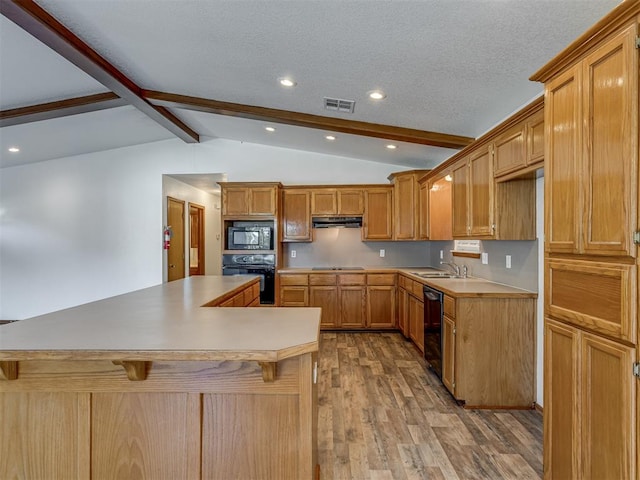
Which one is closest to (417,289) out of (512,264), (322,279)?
(512,264)

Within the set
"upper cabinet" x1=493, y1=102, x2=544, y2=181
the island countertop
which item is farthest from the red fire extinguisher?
"upper cabinet" x1=493, y1=102, x2=544, y2=181

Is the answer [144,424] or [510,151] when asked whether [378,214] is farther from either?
[144,424]

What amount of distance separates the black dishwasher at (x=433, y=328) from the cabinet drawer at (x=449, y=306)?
0.31ft

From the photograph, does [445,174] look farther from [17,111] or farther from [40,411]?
[17,111]

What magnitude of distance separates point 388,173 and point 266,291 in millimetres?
2661

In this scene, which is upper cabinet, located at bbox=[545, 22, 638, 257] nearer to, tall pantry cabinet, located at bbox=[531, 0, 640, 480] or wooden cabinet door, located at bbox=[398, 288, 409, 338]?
tall pantry cabinet, located at bbox=[531, 0, 640, 480]

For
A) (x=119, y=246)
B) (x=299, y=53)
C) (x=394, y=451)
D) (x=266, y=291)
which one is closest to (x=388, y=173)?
(x=266, y=291)

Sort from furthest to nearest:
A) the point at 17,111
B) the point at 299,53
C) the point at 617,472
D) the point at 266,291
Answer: the point at 266,291 < the point at 17,111 < the point at 299,53 < the point at 617,472

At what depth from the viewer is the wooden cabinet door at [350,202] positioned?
202 inches

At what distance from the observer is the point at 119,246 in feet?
18.3

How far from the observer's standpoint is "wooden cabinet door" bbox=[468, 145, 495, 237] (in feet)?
9.02

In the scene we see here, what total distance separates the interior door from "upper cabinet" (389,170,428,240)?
371 centimetres

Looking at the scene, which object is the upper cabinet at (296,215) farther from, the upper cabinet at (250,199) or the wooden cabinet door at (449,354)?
the wooden cabinet door at (449,354)

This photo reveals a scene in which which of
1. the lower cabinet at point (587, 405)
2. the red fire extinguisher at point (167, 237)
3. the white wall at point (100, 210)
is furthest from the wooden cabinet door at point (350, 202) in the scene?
the lower cabinet at point (587, 405)
